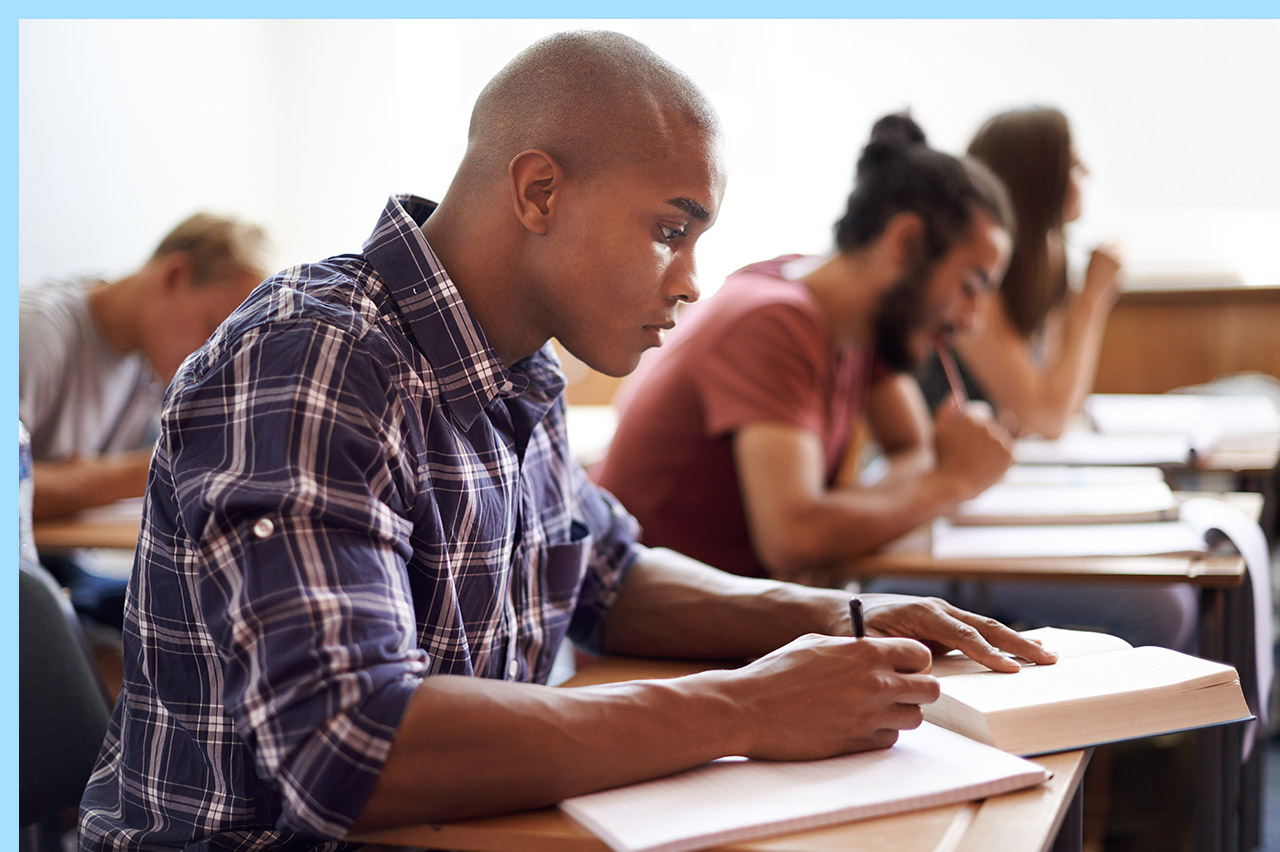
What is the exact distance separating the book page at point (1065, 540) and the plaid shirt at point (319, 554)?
735 millimetres

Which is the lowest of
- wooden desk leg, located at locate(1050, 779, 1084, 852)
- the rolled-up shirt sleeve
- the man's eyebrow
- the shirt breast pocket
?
wooden desk leg, located at locate(1050, 779, 1084, 852)

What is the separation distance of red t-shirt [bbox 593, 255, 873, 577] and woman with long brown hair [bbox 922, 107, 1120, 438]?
92 centimetres

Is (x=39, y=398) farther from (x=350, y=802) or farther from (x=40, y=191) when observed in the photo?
(x=350, y=802)

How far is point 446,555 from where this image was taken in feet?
3.02

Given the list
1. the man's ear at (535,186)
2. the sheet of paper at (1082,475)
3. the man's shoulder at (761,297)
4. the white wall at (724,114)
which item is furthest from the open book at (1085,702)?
the white wall at (724,114)

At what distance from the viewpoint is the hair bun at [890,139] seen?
210 cm

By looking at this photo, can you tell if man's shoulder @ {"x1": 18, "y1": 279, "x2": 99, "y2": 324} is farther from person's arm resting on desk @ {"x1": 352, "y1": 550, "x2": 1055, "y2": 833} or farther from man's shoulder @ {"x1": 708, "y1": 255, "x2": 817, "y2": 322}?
person's arm resting on desk @ {"x1": 352, "y1": 550, "x2": 1055, "y2": 833}

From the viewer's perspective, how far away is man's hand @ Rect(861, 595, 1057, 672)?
38.4 inches

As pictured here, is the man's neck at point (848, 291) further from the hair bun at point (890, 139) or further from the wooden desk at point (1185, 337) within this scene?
the wooden desk at point (1185, 337)

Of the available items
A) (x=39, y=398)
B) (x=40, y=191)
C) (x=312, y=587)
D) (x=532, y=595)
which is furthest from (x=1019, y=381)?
(x=40, y=191)

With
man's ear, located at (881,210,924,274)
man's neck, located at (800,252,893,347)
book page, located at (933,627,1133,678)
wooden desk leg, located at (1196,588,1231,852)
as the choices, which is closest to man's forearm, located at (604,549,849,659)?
book page, located at (933,627,1133,678)

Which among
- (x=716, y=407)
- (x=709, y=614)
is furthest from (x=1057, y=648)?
(x=716, y=407)

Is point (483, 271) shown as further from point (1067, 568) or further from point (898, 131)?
point (898, 131)

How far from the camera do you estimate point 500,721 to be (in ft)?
2.47
